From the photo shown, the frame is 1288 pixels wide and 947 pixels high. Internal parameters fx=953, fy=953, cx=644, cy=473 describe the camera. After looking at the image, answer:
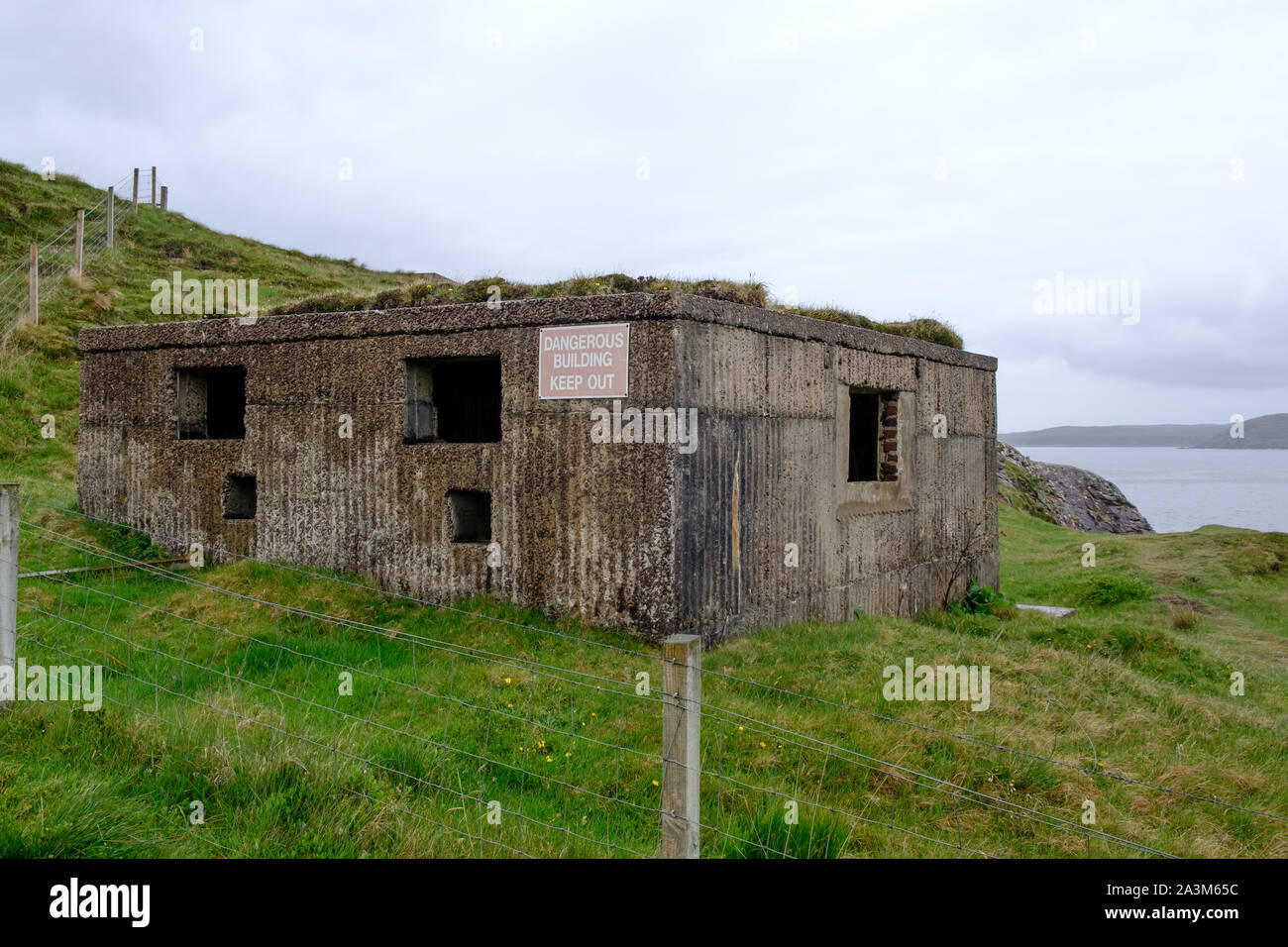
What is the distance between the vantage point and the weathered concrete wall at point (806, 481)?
7383 mm

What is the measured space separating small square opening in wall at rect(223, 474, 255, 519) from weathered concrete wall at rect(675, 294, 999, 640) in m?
5.18

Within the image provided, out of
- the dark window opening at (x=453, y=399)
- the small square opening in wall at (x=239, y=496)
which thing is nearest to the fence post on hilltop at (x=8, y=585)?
the dark window opening at (x=453, y=399)

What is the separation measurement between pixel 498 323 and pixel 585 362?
0.95 metres

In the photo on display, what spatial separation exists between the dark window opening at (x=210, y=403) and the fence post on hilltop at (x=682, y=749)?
26.1 ft

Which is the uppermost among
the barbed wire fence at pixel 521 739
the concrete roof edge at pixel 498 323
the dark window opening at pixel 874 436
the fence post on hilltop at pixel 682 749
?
the concrete roof edge at pixel 498 323

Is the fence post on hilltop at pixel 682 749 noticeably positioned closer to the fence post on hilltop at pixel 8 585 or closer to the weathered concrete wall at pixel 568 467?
the fence post on hilltop at pixel 8 585

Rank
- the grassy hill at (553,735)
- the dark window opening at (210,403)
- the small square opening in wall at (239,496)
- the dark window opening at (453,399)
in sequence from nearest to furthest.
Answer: the grassy hill at (553,735) < the dark window opening at (453,399) < the small square opening in wall at (239,496) < the dark window opening at (210,403)

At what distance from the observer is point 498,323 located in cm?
801

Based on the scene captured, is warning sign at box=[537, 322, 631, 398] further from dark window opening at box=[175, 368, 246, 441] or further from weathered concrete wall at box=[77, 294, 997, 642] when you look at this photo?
dark window opening at box=[175, 368, 246, 441]

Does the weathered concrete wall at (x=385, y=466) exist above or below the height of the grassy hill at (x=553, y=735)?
above

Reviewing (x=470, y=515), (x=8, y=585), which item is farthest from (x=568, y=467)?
(x=8, y=585)

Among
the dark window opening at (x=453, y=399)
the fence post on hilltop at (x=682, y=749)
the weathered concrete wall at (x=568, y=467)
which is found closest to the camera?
the fence post on hilltop at (x=682, y=749)

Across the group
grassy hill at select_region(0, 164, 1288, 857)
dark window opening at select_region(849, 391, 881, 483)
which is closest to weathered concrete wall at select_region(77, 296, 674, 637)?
grassy hill at select_region(0, 164, 1288, 857)
